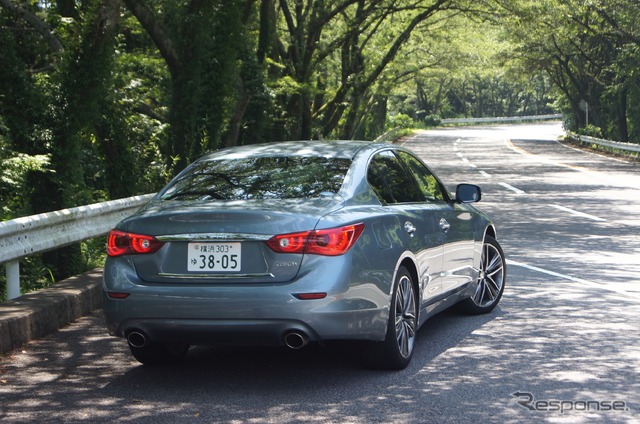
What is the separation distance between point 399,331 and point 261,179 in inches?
51.0

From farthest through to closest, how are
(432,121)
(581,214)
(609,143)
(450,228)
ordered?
(432,121)
(609,143)
(581,214)
(450,228)

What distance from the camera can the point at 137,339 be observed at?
633 cm

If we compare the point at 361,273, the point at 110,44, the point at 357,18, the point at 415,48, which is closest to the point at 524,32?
the point at 415,48

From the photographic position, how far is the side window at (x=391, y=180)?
7055mm

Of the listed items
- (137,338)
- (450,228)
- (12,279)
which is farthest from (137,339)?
(450,228)

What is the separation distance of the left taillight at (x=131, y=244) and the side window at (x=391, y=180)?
153 cm

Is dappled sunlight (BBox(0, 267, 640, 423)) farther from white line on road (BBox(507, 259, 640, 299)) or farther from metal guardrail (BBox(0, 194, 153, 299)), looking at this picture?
white line on road (BBox(507, 259, 640, 299))

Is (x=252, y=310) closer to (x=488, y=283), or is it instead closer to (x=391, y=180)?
(x=391, y=180)

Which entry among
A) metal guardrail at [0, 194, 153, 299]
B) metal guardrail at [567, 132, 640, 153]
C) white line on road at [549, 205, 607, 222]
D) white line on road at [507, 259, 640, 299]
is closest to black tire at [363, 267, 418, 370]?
metal guardrail at [0, 194, 153, 299]

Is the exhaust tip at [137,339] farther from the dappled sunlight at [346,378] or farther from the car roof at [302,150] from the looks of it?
the car roof at [302,150]

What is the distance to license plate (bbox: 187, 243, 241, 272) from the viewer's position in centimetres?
606

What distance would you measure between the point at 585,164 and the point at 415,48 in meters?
19.1

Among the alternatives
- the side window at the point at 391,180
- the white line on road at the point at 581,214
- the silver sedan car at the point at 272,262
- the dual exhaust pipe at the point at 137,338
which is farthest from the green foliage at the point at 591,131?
the dual exhaust pipe at the point at 137,338

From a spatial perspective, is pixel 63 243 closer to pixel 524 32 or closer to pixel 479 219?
pixel 479 219
